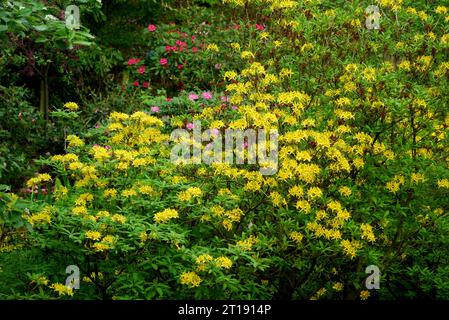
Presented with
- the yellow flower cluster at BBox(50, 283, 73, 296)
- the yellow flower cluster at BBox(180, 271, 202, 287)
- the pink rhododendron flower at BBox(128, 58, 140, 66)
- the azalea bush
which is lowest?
the yellow flower cluster at BBox(50, 283, 73, 296)

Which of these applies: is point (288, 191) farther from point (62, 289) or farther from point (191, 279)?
point (62, 289)

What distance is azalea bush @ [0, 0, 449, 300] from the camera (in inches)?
155

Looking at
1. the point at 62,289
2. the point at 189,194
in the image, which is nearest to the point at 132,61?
the point at 189,194

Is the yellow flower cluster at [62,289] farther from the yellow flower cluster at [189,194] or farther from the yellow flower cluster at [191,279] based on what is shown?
the yellow flower cluster at [189,194]

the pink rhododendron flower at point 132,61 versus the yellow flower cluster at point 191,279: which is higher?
the pink rhododendron flower at point 132,61

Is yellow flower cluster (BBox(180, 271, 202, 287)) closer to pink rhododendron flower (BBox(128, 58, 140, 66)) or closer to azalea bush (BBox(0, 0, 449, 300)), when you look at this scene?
azalea bush (BBox(0, 0, 449, 300))

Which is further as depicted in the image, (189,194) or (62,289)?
(189,194)

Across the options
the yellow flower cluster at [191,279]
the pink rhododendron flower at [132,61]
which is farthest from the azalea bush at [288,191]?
the pink rhododendron flower at [132,61]

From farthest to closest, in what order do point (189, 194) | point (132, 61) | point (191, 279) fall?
1. point (132, 61)
2. point (189, 194)
3. point (191, 279)

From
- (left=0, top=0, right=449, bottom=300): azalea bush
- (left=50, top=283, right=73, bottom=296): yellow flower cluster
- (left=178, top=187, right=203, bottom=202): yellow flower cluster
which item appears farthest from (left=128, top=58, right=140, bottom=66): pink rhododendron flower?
(left=50, top=283, right=73, bottom=296): yellow flower cluster

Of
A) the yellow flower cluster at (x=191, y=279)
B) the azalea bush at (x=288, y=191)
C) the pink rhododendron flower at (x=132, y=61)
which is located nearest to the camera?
the yellow flower cluster at (x=191, y=279)

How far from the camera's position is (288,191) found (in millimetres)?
4137

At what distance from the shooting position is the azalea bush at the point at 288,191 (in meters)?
3.94

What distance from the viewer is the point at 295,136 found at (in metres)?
3.98
